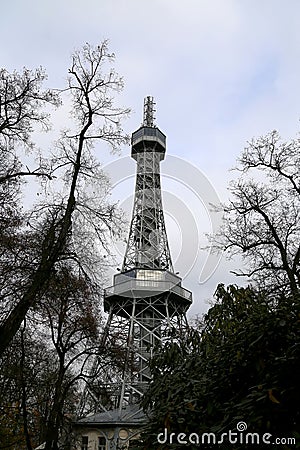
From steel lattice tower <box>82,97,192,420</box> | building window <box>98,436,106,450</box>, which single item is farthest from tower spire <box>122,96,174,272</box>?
building window <box>98,436,106,450</box>

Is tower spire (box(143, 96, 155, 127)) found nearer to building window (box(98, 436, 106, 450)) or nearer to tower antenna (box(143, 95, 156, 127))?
tower antenna (box(143, 95, 156, 127))

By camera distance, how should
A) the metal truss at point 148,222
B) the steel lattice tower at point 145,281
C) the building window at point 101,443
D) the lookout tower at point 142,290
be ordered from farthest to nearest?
the metal truss at point 148,222 < the steel lattice tower at point 145,281 < the building window at point 101,443 < the lookout tower at point 142,290

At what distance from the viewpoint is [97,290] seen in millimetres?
9883

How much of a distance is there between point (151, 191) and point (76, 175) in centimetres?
3435

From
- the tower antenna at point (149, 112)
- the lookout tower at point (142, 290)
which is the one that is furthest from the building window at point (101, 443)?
the tower antenna at point (149, 112)

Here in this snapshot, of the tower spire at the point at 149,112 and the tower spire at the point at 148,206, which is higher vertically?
the tower spire at the point at 149,112

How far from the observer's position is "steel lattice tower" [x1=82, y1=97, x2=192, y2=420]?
3141 cm

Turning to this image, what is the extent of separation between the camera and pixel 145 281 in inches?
1348

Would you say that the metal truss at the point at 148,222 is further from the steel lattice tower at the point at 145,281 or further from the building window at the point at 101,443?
the building window at the point at 101,443

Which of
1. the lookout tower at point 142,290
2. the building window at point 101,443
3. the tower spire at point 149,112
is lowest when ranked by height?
the building window at point 101,443

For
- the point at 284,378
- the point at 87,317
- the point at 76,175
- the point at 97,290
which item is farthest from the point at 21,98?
the point at 284,378

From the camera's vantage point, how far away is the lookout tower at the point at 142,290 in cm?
2822

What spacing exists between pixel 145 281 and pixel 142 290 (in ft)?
2.28

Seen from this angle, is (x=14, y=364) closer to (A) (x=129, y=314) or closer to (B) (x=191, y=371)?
(B) (x=191, y=371)
